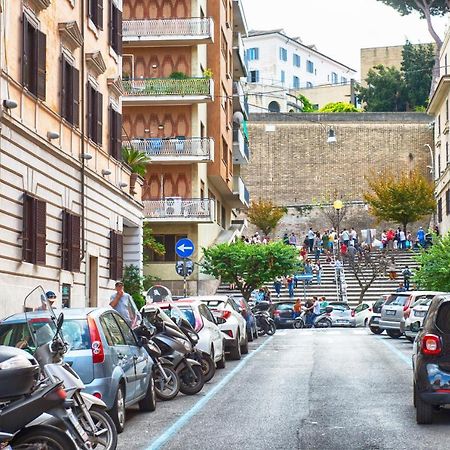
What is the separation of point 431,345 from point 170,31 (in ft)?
134

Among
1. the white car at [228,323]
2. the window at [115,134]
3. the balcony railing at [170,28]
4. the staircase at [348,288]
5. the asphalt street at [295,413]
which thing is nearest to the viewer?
the asphalt street at [295,413]

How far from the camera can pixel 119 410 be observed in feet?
43.8

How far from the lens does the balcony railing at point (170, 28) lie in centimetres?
5256

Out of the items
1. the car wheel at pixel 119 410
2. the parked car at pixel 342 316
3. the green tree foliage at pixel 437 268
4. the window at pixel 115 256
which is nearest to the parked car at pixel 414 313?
the green tree foliage at pixel 437 268

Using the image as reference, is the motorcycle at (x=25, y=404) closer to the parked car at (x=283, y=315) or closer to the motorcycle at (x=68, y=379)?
the motorcycle at (x=68, y=379)

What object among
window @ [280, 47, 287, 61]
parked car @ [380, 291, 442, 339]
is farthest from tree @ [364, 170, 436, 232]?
window @ [280, 47, 287, 61]

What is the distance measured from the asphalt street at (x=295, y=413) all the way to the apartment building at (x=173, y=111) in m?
27.8

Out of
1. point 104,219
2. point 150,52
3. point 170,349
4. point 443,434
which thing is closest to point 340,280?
point 150,52

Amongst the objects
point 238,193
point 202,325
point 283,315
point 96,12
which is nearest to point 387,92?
point 238,193

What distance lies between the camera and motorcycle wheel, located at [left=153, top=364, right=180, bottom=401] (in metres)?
17.3

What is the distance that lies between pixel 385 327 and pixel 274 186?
167 ft

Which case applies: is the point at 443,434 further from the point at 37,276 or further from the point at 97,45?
the point at 97,45

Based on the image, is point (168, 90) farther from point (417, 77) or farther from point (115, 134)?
point (417, 77)

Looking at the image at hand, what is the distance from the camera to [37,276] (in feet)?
A: 76.4
